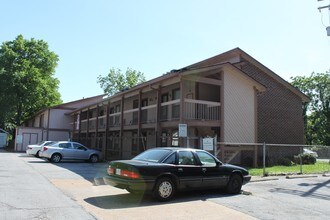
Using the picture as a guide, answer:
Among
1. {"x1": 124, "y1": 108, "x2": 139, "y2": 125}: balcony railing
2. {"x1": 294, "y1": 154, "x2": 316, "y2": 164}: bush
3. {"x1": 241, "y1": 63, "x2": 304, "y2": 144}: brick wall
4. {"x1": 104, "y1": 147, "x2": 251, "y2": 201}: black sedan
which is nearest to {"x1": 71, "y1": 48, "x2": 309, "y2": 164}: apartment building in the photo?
{"x1": 241, "y1": 63, "x2": 304, "y2": 144}: brick wall

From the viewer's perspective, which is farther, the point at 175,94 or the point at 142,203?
the point at 175,94

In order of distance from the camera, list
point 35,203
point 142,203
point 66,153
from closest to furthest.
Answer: point 35,203 < point 142,203 < point 66,153

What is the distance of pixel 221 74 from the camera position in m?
19.3

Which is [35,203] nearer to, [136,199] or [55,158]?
[136,199]

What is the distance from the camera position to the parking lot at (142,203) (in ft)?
25.1

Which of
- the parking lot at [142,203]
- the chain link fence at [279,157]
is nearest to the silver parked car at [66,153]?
the chain link fence at [279,157]

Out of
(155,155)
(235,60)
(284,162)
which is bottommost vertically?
(284,162)

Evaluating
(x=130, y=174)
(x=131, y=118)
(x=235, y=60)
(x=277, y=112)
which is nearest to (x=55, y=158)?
(x=131, y=118)

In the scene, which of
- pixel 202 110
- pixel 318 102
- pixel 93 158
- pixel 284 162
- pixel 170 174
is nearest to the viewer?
pixel 170 174

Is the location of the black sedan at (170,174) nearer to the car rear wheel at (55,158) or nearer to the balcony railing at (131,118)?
the car rear wheel at (55,158)

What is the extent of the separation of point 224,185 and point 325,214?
3109 mm

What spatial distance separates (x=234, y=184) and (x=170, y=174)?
263 centimetres

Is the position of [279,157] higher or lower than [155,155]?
lower

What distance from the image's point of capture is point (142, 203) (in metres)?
8.93
